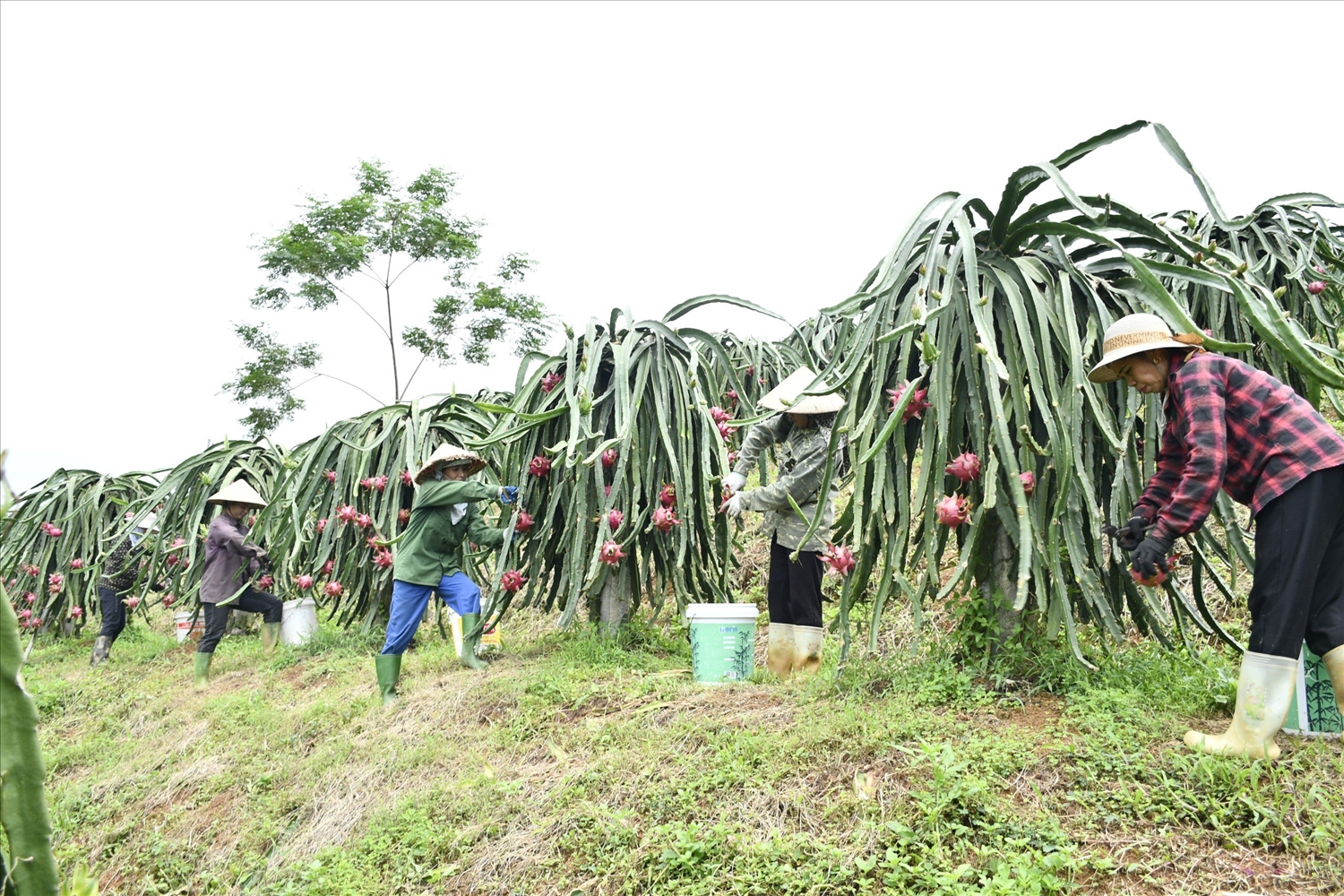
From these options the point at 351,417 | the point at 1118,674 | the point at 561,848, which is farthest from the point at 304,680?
the point at 1118,674

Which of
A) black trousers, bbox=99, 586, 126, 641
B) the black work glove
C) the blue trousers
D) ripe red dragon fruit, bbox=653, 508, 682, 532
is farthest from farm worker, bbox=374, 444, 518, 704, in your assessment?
black trousers, bbox=99, 586, 126, 641

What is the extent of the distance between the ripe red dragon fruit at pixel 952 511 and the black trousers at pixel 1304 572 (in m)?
0.96

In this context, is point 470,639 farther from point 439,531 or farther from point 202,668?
point 202,668

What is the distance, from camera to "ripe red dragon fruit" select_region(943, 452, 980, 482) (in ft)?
11.7

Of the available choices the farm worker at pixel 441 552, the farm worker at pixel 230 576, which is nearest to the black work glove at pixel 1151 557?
the farm worker at pixel 441 552

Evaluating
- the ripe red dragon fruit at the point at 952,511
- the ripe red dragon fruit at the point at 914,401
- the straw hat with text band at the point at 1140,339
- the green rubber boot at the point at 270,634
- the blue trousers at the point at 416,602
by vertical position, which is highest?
the straw hat with text band at the point at 1140,339

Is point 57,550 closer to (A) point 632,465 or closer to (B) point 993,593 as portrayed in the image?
(A) point 632,465

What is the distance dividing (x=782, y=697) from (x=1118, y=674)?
1339 mm

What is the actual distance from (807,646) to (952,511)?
1639 millimetres

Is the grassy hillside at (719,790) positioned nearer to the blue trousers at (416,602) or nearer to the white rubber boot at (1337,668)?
the white rubber boot at (1337,668)

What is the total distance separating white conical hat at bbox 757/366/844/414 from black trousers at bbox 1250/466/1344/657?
1.91 meters

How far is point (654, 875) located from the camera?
3023 mm

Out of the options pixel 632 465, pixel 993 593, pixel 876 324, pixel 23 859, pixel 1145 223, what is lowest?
pixel 23 859

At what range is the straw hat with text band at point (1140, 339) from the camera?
3.09m
